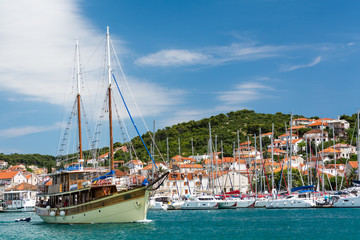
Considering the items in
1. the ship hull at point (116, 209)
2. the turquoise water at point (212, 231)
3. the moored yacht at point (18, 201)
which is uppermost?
the ship hull at point (116, 209)

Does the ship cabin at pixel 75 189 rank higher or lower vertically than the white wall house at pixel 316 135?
lower

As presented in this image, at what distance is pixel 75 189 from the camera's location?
4300 centimetres

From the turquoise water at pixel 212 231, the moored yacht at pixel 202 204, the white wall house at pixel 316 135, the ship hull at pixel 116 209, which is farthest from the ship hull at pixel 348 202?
the white wall house at pixel 316 135

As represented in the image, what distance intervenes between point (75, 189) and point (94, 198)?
10.3 ft

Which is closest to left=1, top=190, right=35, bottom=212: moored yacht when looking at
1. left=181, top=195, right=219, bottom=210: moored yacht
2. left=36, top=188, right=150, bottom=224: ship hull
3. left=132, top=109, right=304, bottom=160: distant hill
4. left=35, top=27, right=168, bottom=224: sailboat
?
left=181, top=195, right=219, bottom=210: moored yacht

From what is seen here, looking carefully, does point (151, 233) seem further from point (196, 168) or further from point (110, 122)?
point (196, 168)

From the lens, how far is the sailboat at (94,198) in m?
40.2

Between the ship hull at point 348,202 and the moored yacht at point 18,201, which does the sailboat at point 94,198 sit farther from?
the moored yacht at point 18,201

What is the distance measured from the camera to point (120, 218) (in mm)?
40625

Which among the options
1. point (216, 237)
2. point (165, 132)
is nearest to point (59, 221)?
point (216, 237)

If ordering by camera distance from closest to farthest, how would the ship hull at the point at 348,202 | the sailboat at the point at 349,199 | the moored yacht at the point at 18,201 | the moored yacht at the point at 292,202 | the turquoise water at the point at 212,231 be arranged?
the turquoise water at the point at 212,231 < the ship hull at the point at 348,202 < the sailboat at the point at 349,199 < the moored yacht at the point at 292,202 < the moored yacht at the point at 18,201

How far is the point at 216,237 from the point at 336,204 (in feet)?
115

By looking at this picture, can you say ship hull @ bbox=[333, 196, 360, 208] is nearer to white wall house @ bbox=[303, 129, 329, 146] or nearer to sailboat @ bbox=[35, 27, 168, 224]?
sailboat @ bbox=[35, 27, 168, 224]

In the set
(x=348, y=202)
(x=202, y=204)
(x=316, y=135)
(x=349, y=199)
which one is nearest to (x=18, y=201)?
(x=202, y=204)
